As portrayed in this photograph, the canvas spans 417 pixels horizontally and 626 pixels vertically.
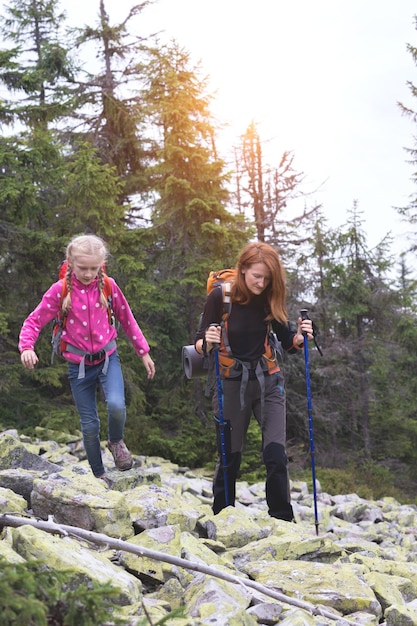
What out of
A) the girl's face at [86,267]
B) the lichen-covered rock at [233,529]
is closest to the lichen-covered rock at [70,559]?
the lichen-covered rock at [233,529]

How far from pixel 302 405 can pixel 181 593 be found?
16.6 meters

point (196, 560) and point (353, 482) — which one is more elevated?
point (196, 560)

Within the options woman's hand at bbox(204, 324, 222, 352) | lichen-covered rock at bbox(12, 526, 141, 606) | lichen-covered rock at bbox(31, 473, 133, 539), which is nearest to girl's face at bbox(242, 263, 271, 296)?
woman's hand at bbox(204, 324, 222, 352)

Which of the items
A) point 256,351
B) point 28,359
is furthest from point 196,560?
point 28,359

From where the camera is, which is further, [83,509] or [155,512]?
[155,512]

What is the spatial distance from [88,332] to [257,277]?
4.90 feet

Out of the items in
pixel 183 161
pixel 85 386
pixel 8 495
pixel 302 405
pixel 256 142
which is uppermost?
pixel 256 142

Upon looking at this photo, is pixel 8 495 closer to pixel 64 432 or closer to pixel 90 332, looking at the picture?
pixel 90 332

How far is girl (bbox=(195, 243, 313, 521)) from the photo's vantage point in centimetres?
534

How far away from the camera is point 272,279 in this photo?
5.33m

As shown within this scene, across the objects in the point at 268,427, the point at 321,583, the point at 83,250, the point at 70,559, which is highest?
the point at 83,250

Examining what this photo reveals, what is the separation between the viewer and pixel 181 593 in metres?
3.15

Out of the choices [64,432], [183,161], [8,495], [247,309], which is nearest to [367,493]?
[64,432]

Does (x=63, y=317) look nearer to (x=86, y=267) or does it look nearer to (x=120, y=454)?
(x=86, y=267)
